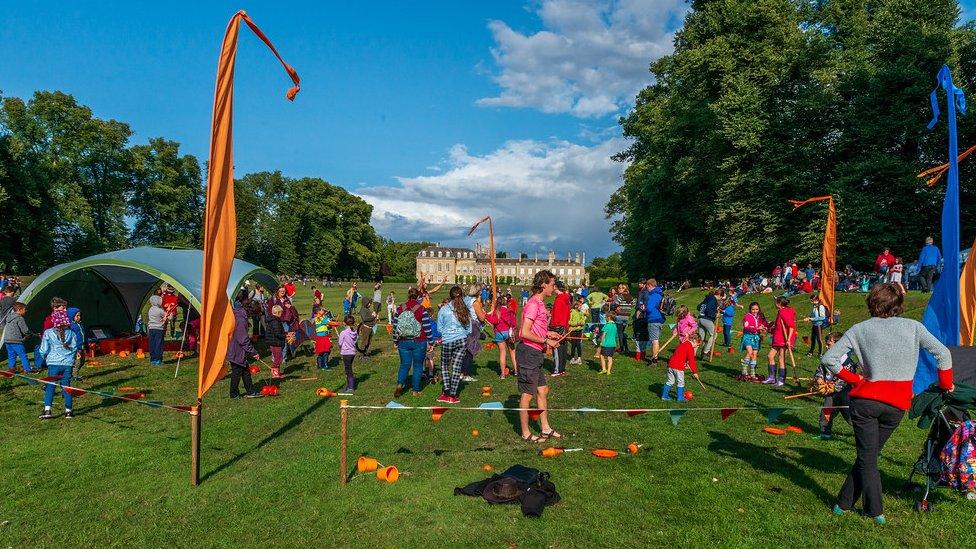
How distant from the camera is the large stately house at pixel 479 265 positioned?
520 feet

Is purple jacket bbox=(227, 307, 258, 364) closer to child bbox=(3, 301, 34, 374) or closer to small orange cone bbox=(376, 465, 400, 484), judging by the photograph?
child bbox=(3, 301, 34, 374)

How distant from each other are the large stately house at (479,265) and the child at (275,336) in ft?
428

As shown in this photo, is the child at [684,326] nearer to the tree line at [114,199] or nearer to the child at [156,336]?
the child at [156,336]

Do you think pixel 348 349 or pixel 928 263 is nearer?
pixel 348 349

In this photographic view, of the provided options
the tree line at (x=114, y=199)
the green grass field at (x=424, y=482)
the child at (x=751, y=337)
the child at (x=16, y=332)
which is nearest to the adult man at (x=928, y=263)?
the child at (x=751, y=337)

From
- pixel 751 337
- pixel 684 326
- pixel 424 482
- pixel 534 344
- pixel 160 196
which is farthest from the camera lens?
pixel 160 196

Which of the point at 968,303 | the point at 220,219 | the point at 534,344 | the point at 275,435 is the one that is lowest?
the point at 275,435

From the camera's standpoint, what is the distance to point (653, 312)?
15000 mm

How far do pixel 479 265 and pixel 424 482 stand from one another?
155981 mm

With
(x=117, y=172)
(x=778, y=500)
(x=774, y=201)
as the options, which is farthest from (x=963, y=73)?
(x=117, y=172)

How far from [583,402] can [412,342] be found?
3.76m

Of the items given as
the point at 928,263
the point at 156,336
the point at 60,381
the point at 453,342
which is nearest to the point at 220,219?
the point at 453,342

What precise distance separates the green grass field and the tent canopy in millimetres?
5614

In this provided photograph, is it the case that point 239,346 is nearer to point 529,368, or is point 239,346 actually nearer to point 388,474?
point 388,474
